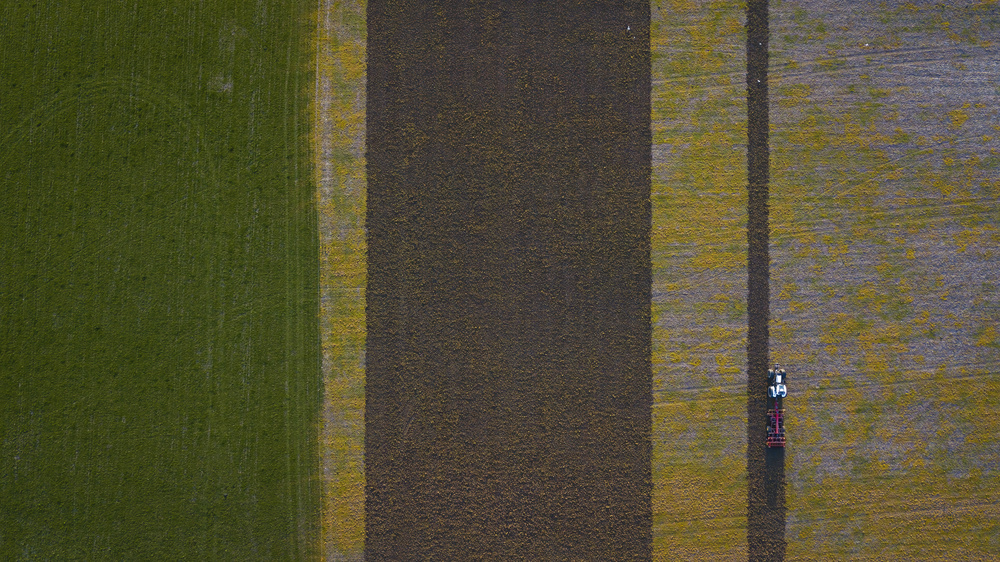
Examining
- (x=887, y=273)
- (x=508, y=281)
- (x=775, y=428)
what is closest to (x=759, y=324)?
(x=775, y=428)

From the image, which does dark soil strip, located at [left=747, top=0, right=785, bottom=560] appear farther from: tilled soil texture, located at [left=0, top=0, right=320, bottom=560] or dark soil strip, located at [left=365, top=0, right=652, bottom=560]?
tilled soil texture, located at [left=0, top=0, right=320, bottom=560]

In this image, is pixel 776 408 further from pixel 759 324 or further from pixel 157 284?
pixel 157 284

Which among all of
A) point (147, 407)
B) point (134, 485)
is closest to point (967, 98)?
point (147, 407)

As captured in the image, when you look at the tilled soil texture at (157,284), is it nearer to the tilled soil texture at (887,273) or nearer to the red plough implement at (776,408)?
the red plough implement at (776,408)

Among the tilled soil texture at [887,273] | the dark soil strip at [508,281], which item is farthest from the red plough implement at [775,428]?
the dark soil strip at [508,281]

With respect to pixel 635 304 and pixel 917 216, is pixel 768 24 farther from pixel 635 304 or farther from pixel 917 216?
pixel 635 304

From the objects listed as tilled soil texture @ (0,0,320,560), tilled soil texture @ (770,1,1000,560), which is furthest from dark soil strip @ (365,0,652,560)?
tilled soil texture @ (770,1,1000,560)

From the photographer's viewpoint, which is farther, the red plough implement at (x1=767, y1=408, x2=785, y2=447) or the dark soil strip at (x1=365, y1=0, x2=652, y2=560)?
the dark soil strip at (x1=365, y1=0, x2=652, y2=560)
